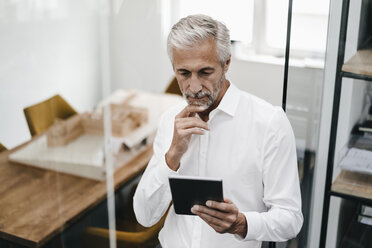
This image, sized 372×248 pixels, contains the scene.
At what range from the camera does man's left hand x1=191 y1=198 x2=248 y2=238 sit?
1376mm

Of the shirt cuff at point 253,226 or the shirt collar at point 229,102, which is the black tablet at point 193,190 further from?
the shirt collar at point 229,102

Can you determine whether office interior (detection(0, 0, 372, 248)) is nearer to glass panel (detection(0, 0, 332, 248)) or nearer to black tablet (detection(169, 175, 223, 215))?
glass panel (detection(0, 0, 332, 248))

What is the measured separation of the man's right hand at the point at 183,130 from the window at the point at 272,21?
1.23 ft

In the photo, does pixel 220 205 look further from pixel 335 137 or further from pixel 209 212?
pixel 335 137

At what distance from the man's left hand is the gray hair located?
41 centimetres

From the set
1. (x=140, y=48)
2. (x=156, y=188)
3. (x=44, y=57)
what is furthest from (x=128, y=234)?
(x=140, y=48)

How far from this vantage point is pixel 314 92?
1.75 meters

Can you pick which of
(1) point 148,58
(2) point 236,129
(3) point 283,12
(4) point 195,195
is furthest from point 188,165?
(1) point 148,58

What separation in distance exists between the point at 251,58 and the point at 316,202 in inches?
22.4

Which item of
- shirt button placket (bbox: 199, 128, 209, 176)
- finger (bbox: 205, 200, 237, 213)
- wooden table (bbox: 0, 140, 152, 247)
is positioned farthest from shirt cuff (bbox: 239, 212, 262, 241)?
wooden table (bbox: 0, 140, 152, 247)

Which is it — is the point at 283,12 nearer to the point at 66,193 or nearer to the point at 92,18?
the point at 66,193

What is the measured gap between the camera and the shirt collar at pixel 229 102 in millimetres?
1605

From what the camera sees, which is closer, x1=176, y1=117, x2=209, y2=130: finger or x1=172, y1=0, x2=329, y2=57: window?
x1=176, y1=117, x2=209, y2=130: finger

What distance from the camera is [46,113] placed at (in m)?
2.56
